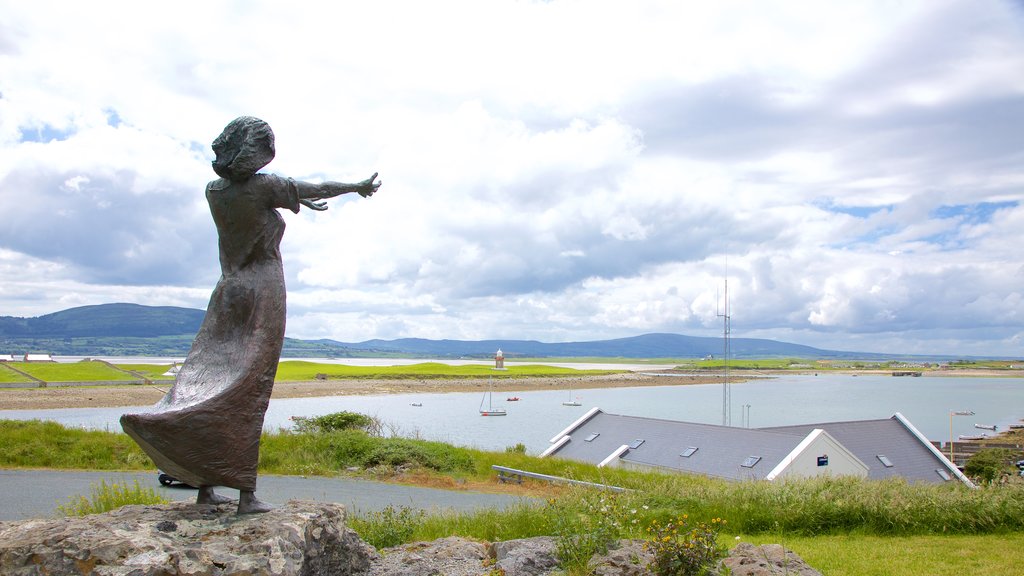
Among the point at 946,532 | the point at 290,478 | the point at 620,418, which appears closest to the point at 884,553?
the point at 946,532

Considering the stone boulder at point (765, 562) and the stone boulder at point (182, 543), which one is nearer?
the stone boulder at point (182, 543)

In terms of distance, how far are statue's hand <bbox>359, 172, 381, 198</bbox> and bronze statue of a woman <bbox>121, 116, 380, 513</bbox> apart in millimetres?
475

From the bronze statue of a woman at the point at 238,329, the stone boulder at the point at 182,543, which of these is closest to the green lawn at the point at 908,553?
the stone boulder at the point at 182,543

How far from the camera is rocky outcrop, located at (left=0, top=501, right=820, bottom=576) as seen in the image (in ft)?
17.5

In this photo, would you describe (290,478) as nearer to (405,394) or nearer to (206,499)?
(206,499)

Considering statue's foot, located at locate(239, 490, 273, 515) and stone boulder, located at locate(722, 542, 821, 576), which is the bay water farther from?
stone boulder, located at locate(722, 542, 821, 576)

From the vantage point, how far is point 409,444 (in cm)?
1909

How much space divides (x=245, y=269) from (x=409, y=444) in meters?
12.8

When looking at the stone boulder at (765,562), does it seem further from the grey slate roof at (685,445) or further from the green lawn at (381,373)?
the green lawn at (381,373)

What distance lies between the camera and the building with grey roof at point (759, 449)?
17.5m

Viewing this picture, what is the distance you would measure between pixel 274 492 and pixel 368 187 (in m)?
9.07

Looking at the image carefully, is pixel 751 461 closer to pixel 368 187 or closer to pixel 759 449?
pixel 759 449

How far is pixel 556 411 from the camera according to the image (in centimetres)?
5884

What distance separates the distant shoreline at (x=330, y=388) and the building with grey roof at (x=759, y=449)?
57.3 ft
